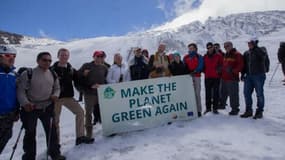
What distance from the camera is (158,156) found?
17.7 feet

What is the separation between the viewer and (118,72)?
24.3 feet

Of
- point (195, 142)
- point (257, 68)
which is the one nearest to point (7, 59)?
point (195, 142)

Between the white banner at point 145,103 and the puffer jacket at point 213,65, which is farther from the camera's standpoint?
the puffer jacket at point 213,65

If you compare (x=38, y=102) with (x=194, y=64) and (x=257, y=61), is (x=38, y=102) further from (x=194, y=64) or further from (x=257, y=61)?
(x=257, y=61)

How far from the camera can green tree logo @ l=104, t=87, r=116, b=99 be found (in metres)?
6.93

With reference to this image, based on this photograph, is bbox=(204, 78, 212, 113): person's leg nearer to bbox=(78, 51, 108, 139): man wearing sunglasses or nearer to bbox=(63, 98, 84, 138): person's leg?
bbox=(78, 51, 108, 139): man wearing sunglasses

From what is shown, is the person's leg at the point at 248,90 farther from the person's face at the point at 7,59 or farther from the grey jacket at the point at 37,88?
the person's face at the point at 7,59

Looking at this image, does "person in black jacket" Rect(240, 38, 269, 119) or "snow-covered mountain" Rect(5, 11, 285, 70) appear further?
"snow-covered mountain" Rect(5, 11, 285, 70)

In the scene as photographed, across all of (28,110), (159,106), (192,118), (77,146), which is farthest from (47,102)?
(192,118)

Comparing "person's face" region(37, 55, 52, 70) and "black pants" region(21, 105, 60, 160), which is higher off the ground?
"person's face" region(37, 55, 52, 70)

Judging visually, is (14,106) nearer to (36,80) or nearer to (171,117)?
(36,80)

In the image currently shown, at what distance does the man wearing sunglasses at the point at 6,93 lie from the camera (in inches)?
191

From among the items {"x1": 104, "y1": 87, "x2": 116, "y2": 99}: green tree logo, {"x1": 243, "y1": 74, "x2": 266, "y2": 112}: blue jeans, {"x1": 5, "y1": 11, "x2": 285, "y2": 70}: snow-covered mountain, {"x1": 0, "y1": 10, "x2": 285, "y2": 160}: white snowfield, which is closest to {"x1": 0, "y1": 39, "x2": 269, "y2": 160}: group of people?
{"x1": 243, "y1": 74, "x2": 266, "y2": 112}: blue jeans

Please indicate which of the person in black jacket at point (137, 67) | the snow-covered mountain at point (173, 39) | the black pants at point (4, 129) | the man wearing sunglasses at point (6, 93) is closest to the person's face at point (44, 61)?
the man wearing sunglasses at point (6, 93)
